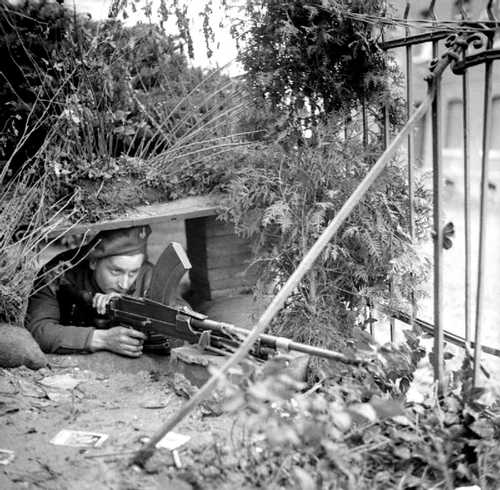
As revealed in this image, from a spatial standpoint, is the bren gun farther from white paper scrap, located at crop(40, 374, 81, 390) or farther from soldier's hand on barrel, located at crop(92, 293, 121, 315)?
white paper scrap, located at crop(40, 374, 81, 390)

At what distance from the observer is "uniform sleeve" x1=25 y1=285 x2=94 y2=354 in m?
4.00

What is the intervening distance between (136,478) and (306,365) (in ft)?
4.93

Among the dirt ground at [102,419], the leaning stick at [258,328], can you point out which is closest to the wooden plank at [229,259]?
the dirt ground at [102,419]

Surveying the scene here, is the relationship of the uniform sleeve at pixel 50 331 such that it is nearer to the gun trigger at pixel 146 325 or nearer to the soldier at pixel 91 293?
the soldier at pixel 91 293

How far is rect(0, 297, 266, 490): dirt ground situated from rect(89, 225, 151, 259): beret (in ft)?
2.17

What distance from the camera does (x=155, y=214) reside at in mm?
3982

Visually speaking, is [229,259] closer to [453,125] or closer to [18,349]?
[18,349]

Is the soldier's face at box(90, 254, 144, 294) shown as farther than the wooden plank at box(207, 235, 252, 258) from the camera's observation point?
No

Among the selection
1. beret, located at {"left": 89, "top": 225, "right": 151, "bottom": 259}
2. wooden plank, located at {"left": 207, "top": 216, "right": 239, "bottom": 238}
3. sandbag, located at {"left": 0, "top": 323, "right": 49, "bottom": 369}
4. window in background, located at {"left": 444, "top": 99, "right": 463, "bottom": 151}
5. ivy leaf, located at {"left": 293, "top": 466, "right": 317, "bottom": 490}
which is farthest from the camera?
window in background, located at {"left": 444, "top": 99, "right": 463, "bottom": 151}

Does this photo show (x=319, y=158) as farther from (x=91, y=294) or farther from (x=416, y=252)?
(x=91, y=294)

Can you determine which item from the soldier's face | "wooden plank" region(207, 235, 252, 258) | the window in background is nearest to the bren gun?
the soldier's face

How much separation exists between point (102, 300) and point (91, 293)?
120 mm

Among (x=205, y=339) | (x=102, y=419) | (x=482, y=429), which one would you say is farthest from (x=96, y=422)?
(x=482, y=429)

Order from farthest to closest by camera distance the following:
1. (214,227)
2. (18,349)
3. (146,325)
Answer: (214,227)
(146,325)
(18,349)
